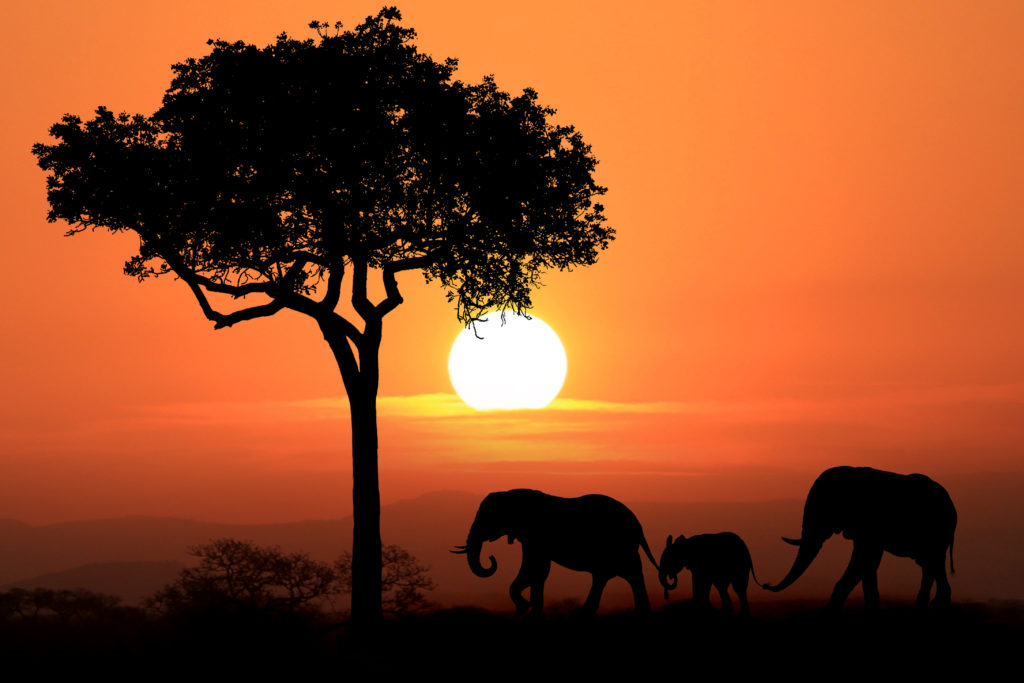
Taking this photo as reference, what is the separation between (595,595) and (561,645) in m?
1.72

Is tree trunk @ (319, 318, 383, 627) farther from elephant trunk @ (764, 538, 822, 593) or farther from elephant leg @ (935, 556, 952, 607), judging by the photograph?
elephant leg @ (935, 556, 952, 607)

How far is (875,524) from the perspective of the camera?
21.9 meters

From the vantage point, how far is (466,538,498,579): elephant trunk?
2261cm

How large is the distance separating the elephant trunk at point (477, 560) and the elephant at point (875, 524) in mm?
5889

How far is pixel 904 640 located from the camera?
67.1ft

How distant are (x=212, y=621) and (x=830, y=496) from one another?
531 inches

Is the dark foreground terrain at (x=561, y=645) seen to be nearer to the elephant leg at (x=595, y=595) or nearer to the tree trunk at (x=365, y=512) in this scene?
the elephant leg at (x=595, y=595)

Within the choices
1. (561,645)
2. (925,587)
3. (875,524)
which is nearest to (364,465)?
(561,645)

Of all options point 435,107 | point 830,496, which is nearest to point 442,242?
point 435,107

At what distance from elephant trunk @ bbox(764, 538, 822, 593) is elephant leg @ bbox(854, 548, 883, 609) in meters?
0.99

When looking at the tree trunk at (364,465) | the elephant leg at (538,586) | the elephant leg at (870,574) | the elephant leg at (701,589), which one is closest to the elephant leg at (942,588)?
the elephant leg at (870,574)

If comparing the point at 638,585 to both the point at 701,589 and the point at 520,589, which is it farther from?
the point at 520,589

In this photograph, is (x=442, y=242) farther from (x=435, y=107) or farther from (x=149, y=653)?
(x=149, y=653)

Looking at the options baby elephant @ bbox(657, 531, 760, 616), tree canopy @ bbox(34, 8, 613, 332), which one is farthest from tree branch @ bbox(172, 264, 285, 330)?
baby elephant @ bbox(657, 531, 760, 616)
